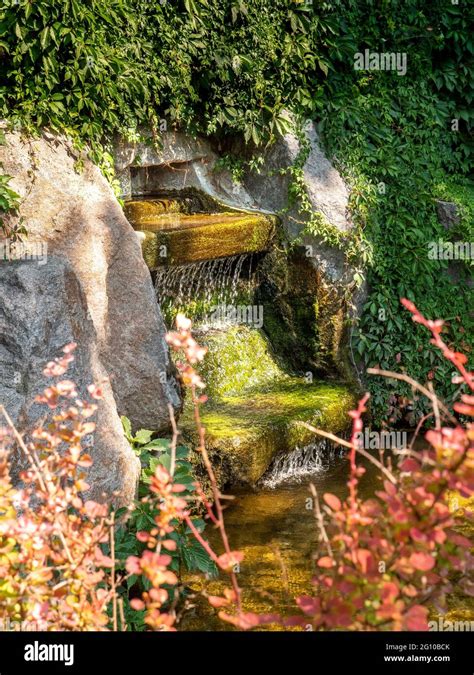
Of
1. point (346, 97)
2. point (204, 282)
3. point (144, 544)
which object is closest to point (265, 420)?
point (204, 282)

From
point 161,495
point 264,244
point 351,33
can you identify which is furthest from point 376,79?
point 161,495

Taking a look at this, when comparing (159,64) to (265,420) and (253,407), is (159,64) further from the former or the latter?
(265,420)

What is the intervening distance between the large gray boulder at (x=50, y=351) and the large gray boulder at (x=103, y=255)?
84cm

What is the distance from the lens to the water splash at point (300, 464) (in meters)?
6.68

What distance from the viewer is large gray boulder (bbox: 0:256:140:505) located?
4.21 meters

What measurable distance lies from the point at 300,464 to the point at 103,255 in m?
2.61

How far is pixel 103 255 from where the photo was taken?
5.71m

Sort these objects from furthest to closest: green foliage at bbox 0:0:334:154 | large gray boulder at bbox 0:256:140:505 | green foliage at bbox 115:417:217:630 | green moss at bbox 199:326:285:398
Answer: green moss at bbox 199:326:285:398 < green foliage at bbox 0:0:334:154 < large gray boulder at bbox 0:256:140:505 < green foliage at bbox 115:417:217:630

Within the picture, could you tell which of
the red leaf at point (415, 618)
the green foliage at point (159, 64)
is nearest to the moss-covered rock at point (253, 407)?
the green foliage at point (159, 64)

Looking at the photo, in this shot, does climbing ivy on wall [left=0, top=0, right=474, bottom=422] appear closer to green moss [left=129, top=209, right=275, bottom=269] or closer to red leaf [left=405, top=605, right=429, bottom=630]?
green moss [left=129, top=209, right=275, bottom=269]

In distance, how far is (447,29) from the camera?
883 centimetres

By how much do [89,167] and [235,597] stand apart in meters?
4.35

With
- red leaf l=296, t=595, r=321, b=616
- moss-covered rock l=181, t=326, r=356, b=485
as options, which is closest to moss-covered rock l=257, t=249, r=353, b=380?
moss-covered rock l=181, t=326, r=356, b=485

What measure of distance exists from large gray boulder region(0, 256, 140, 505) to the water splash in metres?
2.15
